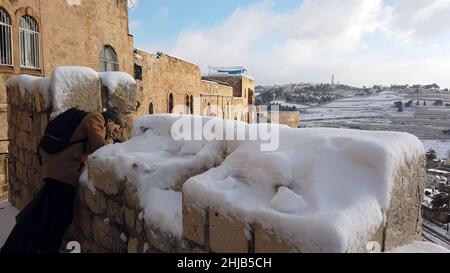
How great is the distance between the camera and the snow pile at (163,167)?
198 centimetres

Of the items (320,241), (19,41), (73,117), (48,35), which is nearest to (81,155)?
(73,117)

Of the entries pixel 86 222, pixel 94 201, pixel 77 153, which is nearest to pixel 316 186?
pixel 94 201

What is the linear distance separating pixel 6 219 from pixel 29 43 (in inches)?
326

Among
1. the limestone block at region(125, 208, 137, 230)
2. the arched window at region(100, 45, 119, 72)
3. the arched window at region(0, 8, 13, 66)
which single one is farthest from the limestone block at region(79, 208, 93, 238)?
the arched window at region(100, 45, 119, 72)

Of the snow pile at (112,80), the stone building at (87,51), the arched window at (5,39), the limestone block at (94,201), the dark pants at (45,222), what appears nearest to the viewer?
the limestone block at (94,201)

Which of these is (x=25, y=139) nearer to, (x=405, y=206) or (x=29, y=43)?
(x=405, y=206)

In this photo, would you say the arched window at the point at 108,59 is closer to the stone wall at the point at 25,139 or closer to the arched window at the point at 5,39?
the arched window at the point at 5,39

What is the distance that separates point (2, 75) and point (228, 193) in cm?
970

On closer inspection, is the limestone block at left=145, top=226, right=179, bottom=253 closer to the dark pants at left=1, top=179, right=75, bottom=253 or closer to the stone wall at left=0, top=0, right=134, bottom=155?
the dark pants at left=1, top=179, right=75, bottom=253

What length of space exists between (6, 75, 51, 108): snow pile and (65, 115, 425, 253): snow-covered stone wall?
1.40m

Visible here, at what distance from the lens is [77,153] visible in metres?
2.83

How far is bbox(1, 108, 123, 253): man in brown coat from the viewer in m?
2.61

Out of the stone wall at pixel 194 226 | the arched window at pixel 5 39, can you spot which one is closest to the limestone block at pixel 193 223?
the stone wall at pixel 194 226

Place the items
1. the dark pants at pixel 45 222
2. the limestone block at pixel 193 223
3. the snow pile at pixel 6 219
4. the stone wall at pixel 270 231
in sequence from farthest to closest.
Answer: the snow pile at pixel 6 219 < the dark pants at pixel 45 222 < the limestone block at pixel 193 223 < the stone wall at pixel 270 231
